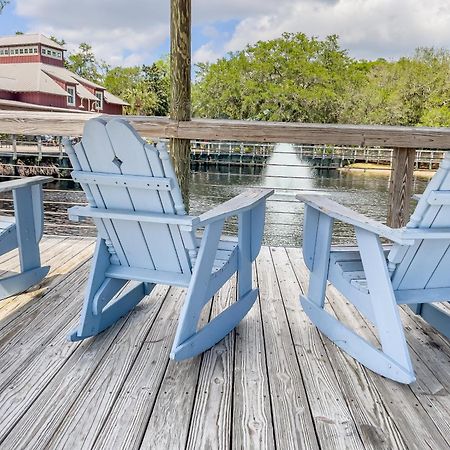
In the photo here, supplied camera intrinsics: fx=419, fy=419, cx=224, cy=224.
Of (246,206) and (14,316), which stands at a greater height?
(246,206)

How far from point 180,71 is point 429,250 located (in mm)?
1853

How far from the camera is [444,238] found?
53.1 inches

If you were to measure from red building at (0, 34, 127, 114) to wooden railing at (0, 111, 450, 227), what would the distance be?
18044 mm

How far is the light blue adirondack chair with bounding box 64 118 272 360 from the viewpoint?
141 centimetres

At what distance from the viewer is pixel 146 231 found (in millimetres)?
1543

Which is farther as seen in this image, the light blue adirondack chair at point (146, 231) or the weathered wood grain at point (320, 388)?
the light blue adirondack chair at point (146, 231)

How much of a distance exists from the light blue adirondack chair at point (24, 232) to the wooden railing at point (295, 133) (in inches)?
23.2

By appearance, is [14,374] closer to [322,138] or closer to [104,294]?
[104,294]

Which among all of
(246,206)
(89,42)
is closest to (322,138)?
(246,206)

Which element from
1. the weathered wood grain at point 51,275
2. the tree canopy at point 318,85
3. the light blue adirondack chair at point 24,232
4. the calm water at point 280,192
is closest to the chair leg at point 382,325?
the weathered wood grain at point 51,275

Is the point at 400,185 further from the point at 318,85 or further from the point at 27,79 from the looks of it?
the point at 318,85

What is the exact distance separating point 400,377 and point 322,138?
1480 millimetres

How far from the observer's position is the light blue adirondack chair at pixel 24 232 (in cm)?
203

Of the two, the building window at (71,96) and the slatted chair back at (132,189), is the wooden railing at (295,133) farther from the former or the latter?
the building window at (71,96)
